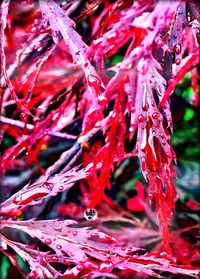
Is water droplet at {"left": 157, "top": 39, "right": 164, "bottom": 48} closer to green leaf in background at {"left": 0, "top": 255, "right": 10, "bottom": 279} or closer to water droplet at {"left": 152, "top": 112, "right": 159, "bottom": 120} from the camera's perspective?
water droplet at {"left": 152, "top": 112, "right": 159, "bottom": 120}

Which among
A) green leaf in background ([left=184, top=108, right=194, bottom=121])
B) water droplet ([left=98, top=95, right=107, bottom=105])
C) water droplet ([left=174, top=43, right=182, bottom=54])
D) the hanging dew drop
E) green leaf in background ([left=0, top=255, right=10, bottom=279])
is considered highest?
water droplet ([left=174, top=43, right=182, bottom=54])

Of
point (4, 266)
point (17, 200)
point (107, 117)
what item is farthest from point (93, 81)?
point (4, 266)

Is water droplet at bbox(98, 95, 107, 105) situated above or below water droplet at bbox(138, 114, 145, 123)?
above

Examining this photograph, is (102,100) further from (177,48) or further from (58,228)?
(58,228)

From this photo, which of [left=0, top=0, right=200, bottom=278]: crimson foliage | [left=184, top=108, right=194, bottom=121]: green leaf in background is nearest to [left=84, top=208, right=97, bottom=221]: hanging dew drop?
[left=0, top=0, right=200, bottom=278]: crimson foliage

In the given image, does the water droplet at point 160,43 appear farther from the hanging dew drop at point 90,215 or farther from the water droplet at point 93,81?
the hanging dew drop at point 90,215

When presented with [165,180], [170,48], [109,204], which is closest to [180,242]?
[109,204]

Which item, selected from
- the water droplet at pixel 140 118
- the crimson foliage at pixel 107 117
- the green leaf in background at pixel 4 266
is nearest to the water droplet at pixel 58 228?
the crimson foliage at pixel 107 117

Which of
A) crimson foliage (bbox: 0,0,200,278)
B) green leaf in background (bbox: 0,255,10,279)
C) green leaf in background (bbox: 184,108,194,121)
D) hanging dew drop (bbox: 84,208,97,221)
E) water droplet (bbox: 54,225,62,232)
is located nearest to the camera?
crimson foliage (bbox: 0,0,200,278)

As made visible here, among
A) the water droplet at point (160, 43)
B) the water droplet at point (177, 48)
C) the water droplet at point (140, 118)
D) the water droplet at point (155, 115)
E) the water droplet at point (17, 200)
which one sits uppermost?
the water droplet at point (160, 43)

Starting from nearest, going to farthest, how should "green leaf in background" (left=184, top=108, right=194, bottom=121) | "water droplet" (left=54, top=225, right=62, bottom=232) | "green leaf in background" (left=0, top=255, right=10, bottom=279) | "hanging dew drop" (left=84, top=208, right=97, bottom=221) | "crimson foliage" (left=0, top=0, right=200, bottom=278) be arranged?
"crimson foliage" (left=0, top=0, right=200, bottom=278), "water droplet" (left=54, top=225, right=62, bottom=232), "hanging dew drop" (left=84, top=208, right=97, bottom=221), "green leaf in background" (left=0, top=255, right=10, bottom=279), "green leaf in background" (left=184, top=108, right=194, bottom=121)

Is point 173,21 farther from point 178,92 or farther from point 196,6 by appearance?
point 178,92

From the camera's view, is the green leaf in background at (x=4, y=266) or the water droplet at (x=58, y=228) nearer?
the water droplet at (x=58, y=228)
